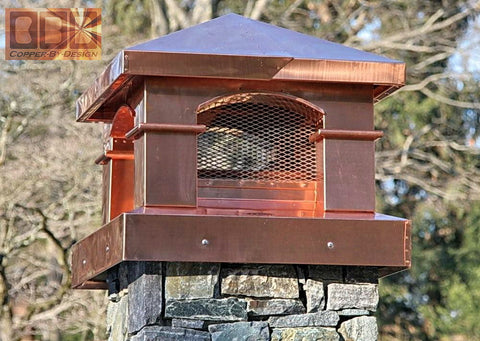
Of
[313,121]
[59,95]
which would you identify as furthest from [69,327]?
[313,121]

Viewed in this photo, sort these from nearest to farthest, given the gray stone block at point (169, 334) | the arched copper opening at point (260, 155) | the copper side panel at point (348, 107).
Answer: the gray stone block at point (169, 334)
the copper side panel at point (348, 107)
the arched copper opening at point (260, 155)

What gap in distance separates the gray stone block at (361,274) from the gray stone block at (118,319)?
0.80 meters

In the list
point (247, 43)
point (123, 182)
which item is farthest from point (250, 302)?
point (123, 182)

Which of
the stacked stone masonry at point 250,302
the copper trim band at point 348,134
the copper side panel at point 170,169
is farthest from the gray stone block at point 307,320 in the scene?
the copper trim band at point 348,134

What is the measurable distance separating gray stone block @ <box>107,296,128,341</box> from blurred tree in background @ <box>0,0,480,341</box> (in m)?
4.43

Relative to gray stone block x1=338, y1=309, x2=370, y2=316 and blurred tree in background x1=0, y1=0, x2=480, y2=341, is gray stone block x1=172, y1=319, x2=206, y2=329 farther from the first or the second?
blurred tree in background x1=0, y1=0, x2=480, y2=341

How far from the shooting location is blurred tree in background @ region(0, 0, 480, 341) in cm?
1082

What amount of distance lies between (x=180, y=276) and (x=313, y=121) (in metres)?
0.82

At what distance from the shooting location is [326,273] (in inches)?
153

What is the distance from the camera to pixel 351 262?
3.82m

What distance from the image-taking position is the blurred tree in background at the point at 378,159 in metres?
10.8

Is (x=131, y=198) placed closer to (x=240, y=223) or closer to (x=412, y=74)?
(x=240, y=223)

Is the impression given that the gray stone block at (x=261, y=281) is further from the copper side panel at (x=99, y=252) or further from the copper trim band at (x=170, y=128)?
the copper trim band at (x=170, y=128)

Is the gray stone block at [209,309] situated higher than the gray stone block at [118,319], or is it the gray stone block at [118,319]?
the gray stone block at [209,309]
